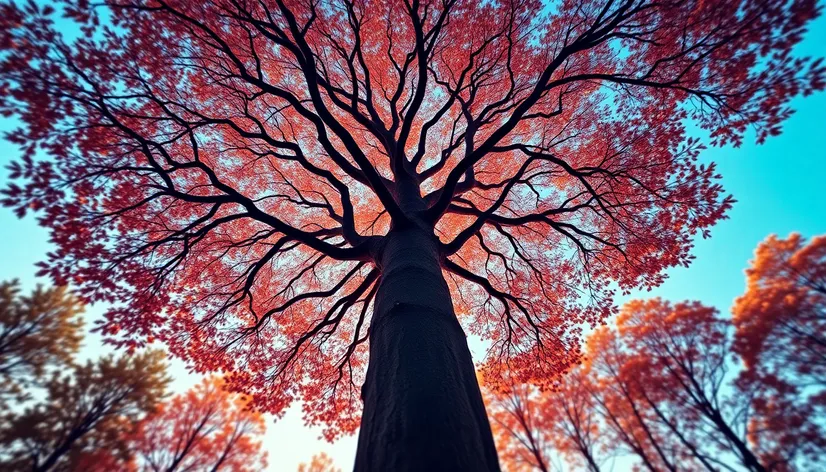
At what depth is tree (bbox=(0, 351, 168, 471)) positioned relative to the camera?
927 cm

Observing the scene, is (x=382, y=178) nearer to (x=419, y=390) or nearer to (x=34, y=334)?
(x=419, y=390)

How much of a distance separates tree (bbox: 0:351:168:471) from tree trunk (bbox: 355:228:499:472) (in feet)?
44.8

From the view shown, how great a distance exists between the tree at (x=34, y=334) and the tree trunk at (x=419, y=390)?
1387 cm

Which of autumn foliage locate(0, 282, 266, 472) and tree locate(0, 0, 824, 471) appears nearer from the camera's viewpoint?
tree locate(0, 0, 824, 471)

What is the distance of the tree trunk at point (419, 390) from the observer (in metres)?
1.36

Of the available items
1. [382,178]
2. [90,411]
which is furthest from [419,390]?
[90,411]

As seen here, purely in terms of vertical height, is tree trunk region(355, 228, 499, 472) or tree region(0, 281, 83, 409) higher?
tree region(0, 281, 83, 409)

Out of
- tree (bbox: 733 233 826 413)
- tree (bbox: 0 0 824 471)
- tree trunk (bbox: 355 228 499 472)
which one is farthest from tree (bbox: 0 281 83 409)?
tree (bbox: 733 233 826 413)

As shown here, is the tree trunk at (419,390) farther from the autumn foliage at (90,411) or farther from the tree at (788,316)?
the tree at (788,316)

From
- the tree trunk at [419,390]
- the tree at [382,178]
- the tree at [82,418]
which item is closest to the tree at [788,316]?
the tree at [382,178]

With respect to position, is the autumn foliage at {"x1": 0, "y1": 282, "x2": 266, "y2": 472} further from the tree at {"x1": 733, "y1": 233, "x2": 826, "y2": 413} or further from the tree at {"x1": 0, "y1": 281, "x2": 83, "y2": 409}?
the tree at {"x1": 733, "y1": 233, "x2": 826, "y2": 413}

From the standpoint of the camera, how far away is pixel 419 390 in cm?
162

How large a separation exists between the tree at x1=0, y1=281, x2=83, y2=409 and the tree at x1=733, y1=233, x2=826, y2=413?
905 inches

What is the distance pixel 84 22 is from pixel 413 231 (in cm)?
452
